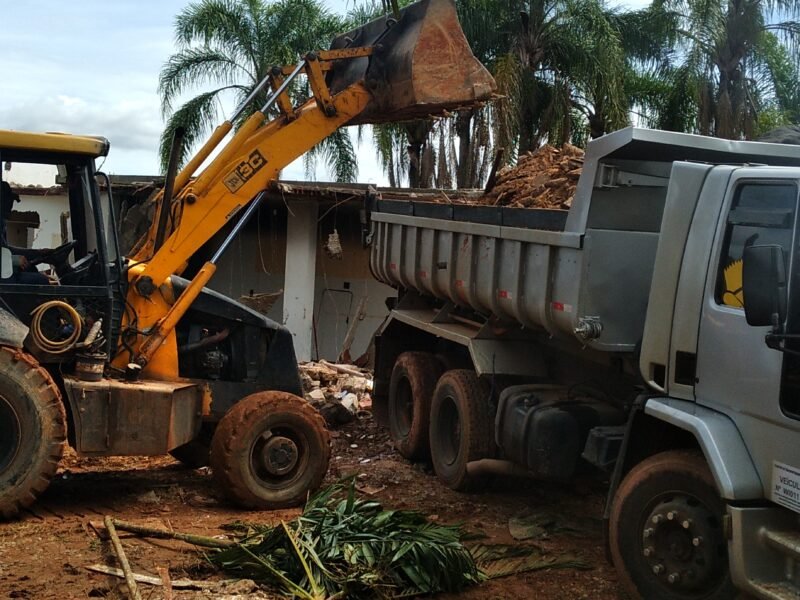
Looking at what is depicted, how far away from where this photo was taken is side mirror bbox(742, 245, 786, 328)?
4027mm

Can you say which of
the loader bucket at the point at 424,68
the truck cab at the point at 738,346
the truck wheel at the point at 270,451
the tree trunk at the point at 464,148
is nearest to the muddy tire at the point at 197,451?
the truck wheel at the point at 270,451

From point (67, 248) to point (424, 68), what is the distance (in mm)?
2917

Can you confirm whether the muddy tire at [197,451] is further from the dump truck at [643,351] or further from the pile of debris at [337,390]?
the pile of debris at [337,390]

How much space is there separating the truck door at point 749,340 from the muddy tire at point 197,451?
4.35 m

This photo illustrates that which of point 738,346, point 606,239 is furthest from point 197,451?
point 738,346

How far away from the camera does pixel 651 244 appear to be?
5.82 metres

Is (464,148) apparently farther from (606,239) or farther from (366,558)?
(366,558)

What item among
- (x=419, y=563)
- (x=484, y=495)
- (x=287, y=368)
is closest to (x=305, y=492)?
(x=287, y=368)

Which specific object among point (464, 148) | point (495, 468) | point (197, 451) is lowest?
point (197, 451)

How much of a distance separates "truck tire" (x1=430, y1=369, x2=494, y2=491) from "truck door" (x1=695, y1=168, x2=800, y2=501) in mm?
2988

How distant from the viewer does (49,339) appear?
251 inches

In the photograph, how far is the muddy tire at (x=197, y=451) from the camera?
25.3 feet

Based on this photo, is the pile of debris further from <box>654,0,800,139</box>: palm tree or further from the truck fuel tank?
<box>654,0,800,139</box>: palm tree

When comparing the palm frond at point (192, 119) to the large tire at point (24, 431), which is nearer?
the large tire at point (24, 431)
